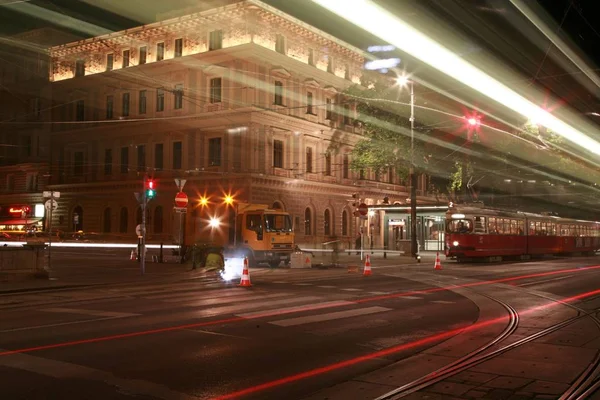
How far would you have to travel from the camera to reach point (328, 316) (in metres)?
11.8

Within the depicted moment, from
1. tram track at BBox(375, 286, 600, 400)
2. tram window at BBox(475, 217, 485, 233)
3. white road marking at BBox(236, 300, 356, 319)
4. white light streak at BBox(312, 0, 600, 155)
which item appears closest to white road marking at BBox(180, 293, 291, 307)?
white road marking at BBox(236, 300, 356, 319)

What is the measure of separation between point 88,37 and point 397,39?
4822 cm

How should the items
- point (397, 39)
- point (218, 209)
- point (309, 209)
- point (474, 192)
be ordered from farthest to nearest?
point (309, 209), point (474, 192), point (218, 209), point (397, 39)

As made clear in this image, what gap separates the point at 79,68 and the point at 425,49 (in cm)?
4978

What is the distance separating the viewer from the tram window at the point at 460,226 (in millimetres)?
33406

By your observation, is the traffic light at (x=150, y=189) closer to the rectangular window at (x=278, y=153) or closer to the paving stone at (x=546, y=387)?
the paving stone at (x=546, y=387)

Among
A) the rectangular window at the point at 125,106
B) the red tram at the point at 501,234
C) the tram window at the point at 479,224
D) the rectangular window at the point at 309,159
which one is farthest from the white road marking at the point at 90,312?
the rectangular window at the point at 125,106

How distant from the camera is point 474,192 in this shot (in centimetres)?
4306

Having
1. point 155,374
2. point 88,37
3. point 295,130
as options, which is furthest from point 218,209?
point 88,37

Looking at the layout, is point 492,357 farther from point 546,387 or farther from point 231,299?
point 231,299

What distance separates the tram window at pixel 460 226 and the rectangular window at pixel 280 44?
2326cm

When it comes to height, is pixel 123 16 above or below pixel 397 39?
above

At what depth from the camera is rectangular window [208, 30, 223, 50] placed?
4925 cm

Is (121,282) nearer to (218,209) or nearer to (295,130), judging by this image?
(218,209)
